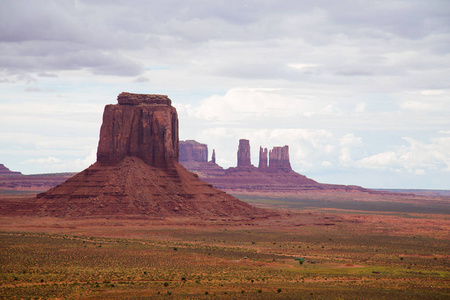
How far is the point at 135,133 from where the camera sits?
128375 millimetres

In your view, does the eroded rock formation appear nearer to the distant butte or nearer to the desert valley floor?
the distant butte

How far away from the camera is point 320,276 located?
6231cm

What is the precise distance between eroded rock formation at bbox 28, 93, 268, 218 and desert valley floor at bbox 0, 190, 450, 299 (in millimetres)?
5723

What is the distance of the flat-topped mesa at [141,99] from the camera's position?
13000cm

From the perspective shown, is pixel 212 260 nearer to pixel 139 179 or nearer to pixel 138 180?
pixel 138 180

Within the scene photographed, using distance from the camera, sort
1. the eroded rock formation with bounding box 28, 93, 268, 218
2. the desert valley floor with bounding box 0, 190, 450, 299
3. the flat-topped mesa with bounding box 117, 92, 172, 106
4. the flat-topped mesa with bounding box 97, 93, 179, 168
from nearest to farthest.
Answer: the desert valley floor with bounding box 0, 190, 450, 299, the eroded rock formation with bounding box 28, 93, 268, 218, the flat-topped mesa with bounding box 97, 93, 179, 168, the flat-topped mesa with bounding box 117, 92, 172, 106

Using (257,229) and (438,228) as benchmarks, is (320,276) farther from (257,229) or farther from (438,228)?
(438,228)

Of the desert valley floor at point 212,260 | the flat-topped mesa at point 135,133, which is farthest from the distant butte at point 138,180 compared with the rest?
the desert valley floor at point 212,260

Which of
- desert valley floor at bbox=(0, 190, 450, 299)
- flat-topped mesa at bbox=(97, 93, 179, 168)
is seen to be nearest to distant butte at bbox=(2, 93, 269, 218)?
flat-topped mesa at bbox=(97, 93, 179, 168)

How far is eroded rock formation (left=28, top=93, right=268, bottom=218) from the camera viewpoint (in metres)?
119

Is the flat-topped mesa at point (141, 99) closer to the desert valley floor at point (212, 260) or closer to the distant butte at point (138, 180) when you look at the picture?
the distant butte at point (138, 180)

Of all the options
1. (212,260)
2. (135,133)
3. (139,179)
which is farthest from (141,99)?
(212,260)

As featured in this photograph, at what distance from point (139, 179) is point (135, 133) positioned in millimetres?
10201

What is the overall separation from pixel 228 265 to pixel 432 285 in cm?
2087
